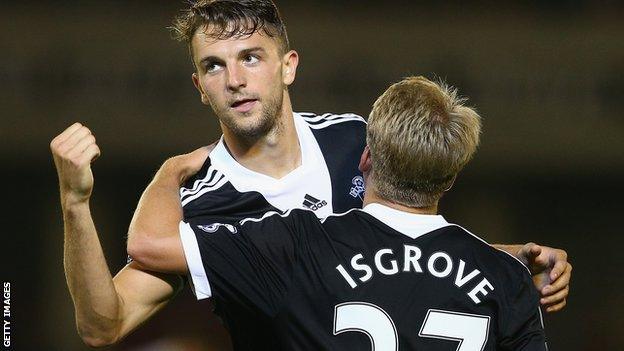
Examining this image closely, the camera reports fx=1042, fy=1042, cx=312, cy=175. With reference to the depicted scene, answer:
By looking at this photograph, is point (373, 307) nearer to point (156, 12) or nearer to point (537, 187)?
point (156, 12)

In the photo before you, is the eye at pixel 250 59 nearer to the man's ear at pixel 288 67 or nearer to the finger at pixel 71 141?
the man's ear at pixel 288 67

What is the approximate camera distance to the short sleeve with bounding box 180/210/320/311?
3.07 metres

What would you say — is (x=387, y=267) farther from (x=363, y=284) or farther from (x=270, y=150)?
(x=270, y=150)

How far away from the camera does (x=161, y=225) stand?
134 inches

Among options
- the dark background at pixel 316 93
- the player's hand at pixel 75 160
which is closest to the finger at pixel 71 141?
the player's hand at pixel 75 160

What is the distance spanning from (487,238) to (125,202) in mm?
3730

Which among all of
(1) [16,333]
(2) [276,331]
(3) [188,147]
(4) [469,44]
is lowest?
(1) [16,333]

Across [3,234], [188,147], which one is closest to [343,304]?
[188,147]

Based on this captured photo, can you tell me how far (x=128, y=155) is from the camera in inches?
405

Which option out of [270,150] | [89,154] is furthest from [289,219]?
[270,150]

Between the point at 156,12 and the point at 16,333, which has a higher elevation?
the point at 156,12

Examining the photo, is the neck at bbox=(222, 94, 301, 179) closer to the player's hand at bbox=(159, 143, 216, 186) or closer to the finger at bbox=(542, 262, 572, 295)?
the player's hand at bbox=(159, 143, 216, 186)

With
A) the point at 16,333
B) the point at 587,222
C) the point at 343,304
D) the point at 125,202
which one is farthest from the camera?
the point at 587,222

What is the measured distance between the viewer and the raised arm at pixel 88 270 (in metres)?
3.06
